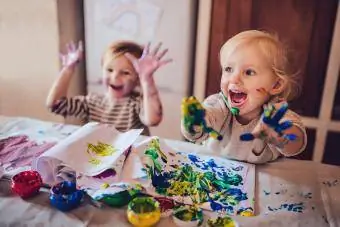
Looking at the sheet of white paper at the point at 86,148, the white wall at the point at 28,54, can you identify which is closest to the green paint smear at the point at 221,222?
the sheet of white paper at the point at 86,148

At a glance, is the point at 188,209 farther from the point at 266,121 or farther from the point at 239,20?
the point at 239,20

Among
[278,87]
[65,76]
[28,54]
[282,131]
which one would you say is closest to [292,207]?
[282,131]

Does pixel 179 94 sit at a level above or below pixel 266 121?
below

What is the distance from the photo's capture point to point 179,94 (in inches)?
56.0

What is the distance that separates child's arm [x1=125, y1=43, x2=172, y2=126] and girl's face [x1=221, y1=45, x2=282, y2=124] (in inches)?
9.9

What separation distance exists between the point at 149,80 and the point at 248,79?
34 centimetres

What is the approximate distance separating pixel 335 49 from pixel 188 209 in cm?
89

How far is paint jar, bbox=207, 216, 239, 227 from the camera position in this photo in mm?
622

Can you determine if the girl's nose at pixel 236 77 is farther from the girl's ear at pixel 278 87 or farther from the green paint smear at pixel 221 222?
the green paint smear at pixel 221 222

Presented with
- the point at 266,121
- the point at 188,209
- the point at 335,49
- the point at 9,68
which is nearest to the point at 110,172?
the point at 188,209

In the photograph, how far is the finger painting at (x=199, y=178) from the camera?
69cm

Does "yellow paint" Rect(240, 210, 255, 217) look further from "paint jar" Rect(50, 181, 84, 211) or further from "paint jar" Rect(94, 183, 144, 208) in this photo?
"paint jar" Rect(50, 181, 84, 211)

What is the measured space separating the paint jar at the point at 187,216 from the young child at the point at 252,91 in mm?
153

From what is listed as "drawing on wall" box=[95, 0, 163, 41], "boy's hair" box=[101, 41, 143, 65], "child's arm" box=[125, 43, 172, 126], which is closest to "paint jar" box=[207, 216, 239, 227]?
"child's arm" box=[125, 43, 172, 126]
